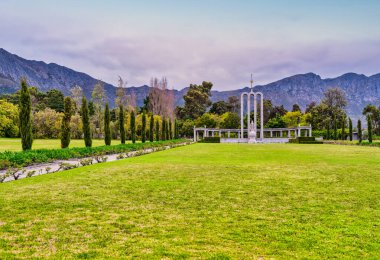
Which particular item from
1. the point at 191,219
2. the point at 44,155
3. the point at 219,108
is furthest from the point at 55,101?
the point at 191,219

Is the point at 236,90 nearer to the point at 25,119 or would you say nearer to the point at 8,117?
the point at 8,117

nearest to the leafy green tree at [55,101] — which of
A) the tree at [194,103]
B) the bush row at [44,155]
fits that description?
→ the tree at [194,103]

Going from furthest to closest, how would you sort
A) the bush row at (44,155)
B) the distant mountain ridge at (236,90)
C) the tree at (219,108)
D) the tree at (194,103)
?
1. the distant mountain ridge at (236,90)
2. the tree at (194,103)
3. the tree at (219,108)
4. the bush row at (44,155)

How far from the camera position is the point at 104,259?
3.23 metres

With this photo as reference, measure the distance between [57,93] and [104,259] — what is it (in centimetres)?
6609

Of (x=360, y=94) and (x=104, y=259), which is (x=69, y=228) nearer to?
(x=104, y=259)

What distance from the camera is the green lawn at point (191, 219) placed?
3494 mm

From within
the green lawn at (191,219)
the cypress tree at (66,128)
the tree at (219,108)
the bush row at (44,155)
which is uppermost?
the tree at (219,108)

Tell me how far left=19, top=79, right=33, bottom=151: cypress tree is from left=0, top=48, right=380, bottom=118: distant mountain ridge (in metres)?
112

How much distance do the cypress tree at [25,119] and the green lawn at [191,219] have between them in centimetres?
711

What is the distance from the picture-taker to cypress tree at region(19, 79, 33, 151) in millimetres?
14531

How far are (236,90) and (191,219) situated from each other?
17151cm

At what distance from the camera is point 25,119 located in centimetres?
1484

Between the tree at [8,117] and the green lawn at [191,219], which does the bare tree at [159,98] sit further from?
the green lawn at [191,219]
